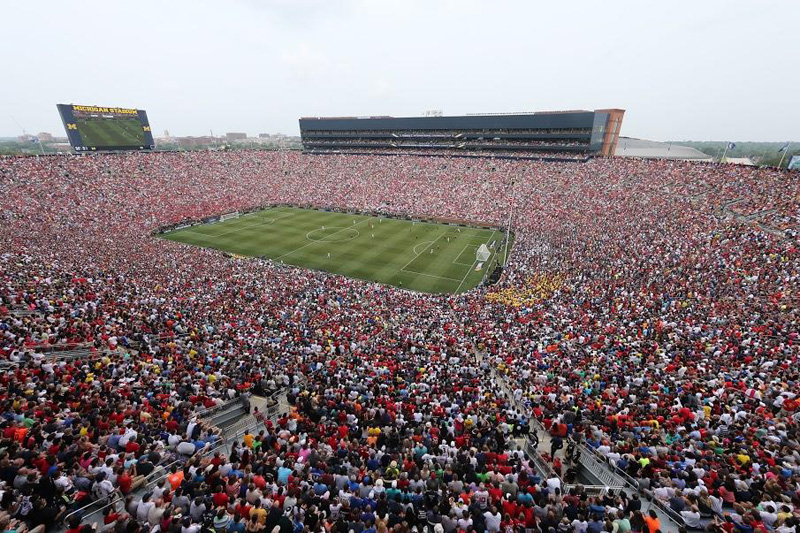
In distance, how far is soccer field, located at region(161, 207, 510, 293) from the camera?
119 ft

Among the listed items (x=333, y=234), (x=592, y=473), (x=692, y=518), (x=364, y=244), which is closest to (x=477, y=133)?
(x=333, y=234)

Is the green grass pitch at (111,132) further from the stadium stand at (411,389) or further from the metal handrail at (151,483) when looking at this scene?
the metal handrail at (151,483)

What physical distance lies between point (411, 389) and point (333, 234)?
37753 millimetres

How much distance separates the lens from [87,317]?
16.1m

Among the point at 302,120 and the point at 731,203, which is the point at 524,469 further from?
the point at 302,120

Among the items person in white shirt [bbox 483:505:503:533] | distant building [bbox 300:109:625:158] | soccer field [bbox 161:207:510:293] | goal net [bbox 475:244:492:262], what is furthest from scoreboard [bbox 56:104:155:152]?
person in white shirt [bbox 483:505:503:533]

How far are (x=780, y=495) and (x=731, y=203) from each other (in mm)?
38077

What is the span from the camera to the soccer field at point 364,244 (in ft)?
119

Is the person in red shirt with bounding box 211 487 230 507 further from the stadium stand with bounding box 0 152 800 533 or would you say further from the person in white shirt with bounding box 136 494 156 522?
the person in white shirt with bounding box 136 494 156 522

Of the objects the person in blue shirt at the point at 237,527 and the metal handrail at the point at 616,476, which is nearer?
the person in blue shirt at the point at 237,527

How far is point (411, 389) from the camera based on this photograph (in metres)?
13.2

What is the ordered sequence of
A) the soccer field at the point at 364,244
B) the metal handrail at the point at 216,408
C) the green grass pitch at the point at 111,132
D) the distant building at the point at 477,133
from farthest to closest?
the distant building at the point at 477,133 < the green grass pitch at the point at 111,132 < the soccer field at the point at 364,244 < the metal handrail at the point at 216,408

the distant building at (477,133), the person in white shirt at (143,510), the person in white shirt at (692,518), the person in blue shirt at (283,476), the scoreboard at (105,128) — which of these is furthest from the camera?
the distant building at (477,133)

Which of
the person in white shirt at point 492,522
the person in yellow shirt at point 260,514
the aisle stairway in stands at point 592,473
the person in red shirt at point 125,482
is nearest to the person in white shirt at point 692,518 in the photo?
the aisle stairway in stands at point 592,473
